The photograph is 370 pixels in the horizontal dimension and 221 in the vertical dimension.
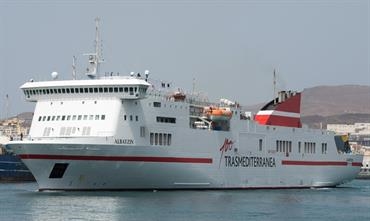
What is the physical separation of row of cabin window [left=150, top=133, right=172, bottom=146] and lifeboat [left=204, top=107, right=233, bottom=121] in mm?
3650

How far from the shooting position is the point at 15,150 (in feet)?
126

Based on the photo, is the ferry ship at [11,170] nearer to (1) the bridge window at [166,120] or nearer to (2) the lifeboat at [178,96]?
(2) the lifeboat at [178,96]

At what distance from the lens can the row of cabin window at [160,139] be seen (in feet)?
131

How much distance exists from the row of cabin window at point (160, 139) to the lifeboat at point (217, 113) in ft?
12.0

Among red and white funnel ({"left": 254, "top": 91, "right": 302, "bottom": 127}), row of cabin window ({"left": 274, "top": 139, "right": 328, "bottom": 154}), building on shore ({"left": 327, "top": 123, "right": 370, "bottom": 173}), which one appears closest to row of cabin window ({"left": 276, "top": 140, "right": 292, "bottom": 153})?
row of cabin window ({"left": 274, "top": 139, "right": 328, "bottom": 154})

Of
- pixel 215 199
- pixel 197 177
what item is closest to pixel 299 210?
pixel 215 199

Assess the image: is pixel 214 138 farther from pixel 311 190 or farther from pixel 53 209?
pixel 53 209

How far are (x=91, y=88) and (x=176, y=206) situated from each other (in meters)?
8.16

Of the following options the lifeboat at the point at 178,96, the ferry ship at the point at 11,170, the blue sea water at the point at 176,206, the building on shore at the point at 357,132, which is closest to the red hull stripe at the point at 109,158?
the blue sea water at the point at 176,206

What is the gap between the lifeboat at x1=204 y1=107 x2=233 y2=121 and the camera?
43.7 metres

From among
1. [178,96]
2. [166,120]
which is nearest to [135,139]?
[166,120]

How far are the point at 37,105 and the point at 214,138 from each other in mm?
9216

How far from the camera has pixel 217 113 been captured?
144ft

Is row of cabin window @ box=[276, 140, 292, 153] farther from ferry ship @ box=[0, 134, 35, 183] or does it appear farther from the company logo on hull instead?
ferry ship @ box=[0, 134, 35, 183]
